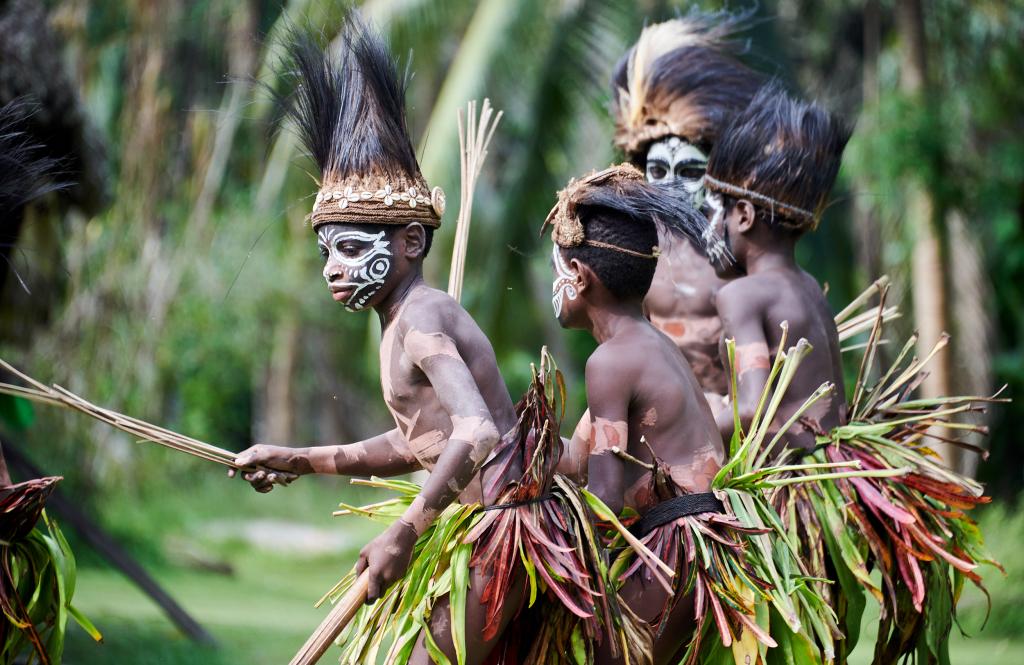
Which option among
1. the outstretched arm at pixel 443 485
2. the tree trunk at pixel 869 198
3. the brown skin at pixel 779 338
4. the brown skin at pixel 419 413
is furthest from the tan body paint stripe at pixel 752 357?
the tree trunk at pixel 869 198

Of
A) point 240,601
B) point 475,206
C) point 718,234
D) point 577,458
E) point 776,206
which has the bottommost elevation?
point 240,601

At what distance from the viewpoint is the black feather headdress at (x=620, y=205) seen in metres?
3.35

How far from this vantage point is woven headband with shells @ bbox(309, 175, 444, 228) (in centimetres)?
329

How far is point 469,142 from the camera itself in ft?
12.9

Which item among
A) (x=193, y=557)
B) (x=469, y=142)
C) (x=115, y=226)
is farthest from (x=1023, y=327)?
(x=469, y=142)

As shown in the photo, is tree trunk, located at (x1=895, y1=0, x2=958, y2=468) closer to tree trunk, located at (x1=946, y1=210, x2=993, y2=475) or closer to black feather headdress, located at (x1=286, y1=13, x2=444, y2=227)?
tree trunk, located at (x1=946, y1=210, x2=993, y2=475)

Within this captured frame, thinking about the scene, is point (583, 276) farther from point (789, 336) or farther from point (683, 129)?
Result: point (683, 129)

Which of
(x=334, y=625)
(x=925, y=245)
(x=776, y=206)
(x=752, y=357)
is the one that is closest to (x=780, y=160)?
(x=776, y=206)

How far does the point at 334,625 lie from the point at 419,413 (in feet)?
1.86

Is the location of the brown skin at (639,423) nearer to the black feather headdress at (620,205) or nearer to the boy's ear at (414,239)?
the black feather headdress at (620,205)

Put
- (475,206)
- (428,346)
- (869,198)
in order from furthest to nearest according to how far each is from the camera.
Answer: (869,198) < (475,206) < (428,346)

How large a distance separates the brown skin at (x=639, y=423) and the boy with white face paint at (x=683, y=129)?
36.5 inches

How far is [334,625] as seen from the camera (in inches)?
117

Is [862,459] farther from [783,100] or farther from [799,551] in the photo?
[783,100]
